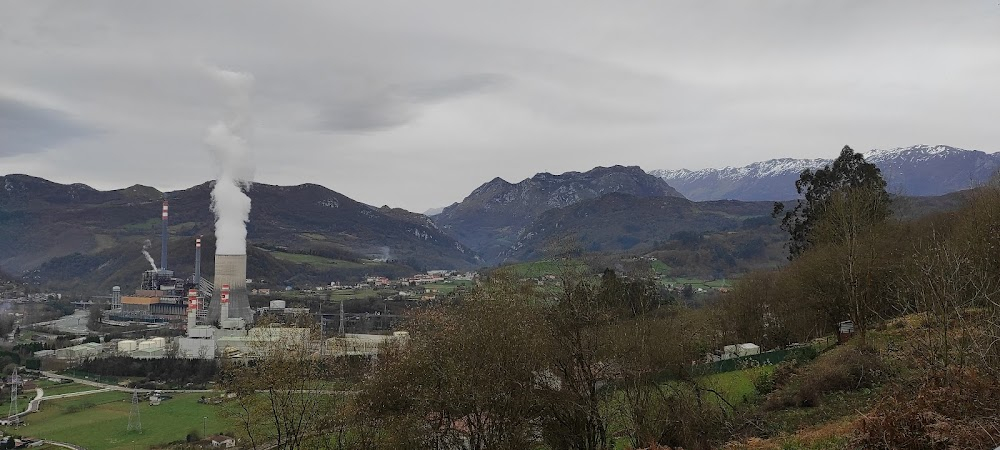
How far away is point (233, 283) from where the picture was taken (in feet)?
239

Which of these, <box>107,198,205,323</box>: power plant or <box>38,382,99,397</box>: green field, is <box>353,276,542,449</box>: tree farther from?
<box>107,198,205,323</box>: power plant

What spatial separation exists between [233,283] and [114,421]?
83.0ft

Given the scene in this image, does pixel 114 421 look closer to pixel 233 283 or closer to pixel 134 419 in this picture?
pixel 134 419

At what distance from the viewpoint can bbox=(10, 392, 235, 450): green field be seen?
4406 cm

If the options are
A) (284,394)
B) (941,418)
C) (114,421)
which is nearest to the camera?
(941,418)

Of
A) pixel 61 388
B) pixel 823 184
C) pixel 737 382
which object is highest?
pixel 823 184

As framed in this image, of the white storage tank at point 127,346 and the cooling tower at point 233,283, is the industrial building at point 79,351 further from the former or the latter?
the cooling tower at point 233,283

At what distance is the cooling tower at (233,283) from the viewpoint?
2832 inches

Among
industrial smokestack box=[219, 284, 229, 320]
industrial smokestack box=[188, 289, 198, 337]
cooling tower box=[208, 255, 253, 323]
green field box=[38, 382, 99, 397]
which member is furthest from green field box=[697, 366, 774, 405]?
industrial smokestack box=[188, 289, 198, 337]

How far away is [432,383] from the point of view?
663 inches

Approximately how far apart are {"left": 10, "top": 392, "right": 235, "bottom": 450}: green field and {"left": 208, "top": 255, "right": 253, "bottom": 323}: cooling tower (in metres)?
17.1

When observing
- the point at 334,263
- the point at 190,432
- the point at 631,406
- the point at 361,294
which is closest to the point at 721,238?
the point at 361,294

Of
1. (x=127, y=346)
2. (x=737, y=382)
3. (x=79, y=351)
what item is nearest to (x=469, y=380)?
(x=737, y=382)

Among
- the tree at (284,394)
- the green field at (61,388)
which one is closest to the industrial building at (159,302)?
the green field at (61,388)
